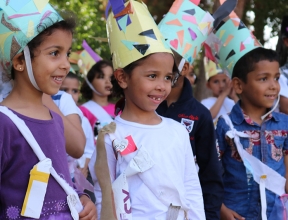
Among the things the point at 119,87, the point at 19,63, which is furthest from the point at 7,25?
the point at 119,87

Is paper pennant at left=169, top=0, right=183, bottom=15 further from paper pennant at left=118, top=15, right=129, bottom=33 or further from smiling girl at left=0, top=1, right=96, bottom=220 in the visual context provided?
smiling girl at left=0, top=1, right=96, bottom=220

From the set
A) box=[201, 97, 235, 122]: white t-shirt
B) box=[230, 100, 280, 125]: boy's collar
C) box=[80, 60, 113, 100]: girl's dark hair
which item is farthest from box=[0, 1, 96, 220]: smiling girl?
box=[80, 60, 113, 100]: girl's dark hair

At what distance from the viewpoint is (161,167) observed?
8.95 ft

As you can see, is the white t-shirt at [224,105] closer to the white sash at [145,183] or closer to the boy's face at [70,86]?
the boy's face at [70,86]

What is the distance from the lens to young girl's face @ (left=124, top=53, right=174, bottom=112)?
2.86 metres

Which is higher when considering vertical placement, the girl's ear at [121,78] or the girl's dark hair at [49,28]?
the girl's dark hair at [49,28]

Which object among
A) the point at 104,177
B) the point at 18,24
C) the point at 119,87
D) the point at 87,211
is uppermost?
the point at 18,24

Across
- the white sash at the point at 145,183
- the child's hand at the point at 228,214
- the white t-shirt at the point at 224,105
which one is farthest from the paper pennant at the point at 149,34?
the white t-shirt at the point at 224,105

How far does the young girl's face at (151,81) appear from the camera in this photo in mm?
A: 2861

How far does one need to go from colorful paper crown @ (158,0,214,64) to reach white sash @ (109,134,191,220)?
106cm

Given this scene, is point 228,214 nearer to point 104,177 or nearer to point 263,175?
point 263,175

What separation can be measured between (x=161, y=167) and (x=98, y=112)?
3.82 meters

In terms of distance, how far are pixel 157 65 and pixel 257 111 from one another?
4.17 feet

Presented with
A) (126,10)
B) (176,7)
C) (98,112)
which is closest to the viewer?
(126,10)
